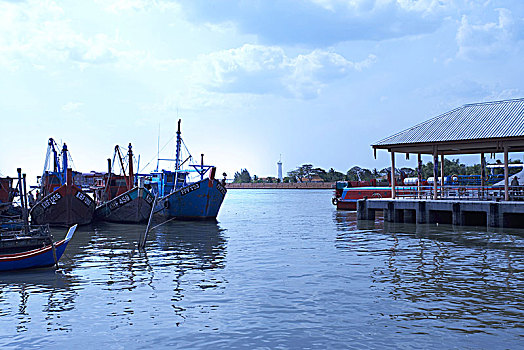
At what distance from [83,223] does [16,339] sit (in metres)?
25.4

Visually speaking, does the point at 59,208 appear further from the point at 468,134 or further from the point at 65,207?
the point at 468,134

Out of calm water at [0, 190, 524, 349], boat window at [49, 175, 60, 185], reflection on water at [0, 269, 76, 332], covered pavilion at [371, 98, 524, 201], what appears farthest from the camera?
boat window at [49, 175, 60, 185]

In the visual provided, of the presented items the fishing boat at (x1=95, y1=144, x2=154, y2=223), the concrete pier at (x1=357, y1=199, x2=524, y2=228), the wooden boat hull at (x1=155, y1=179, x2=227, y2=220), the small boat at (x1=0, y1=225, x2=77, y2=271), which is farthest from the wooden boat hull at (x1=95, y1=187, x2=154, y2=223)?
the small boat at (x1=0, y1=225, x2=77, y2=271)

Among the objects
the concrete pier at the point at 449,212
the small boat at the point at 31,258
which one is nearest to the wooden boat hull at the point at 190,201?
the concrete pier at the point at 449,212

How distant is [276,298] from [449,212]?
67.3 feet

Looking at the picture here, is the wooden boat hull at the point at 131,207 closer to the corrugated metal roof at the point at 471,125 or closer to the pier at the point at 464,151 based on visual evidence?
the pier at the point at 464,151

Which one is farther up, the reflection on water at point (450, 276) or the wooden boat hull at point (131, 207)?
the wooden boat hull at point (131, 207)

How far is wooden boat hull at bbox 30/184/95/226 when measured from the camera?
3312 centimetres

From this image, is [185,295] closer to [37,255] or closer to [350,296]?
[350,296]

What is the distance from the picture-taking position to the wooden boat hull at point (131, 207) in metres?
36.1

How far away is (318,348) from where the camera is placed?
926 centimetres

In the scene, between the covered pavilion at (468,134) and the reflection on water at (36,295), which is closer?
the reflection on water at (36,295)

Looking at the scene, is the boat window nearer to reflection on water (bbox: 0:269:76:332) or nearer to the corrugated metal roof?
the corrugated metal roof

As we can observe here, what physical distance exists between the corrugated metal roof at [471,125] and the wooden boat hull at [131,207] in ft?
50.0
